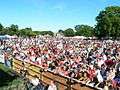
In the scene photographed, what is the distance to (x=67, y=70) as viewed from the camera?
61.0 ft

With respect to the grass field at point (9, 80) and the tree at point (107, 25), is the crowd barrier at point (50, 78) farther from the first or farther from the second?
the tree at point (107, 25)

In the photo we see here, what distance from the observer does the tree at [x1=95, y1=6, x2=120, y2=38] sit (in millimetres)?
131000

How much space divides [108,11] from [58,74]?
423ft

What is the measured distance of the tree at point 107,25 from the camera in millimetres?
131000

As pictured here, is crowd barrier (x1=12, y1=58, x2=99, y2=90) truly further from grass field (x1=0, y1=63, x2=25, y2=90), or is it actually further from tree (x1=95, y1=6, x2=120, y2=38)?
tree (x1=95, y1=6, x2=120, y2=38)

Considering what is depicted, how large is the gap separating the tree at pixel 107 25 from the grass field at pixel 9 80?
103022mm

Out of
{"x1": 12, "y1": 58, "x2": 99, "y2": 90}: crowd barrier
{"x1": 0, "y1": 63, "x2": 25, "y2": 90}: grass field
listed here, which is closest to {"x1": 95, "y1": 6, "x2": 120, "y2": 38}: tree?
{"x1": 0, "y1": 63, "x2": 25, "y2": 90}: grass field

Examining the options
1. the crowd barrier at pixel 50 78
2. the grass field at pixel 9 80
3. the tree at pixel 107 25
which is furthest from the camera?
the tree at pixel 107 25

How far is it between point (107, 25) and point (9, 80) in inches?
4355

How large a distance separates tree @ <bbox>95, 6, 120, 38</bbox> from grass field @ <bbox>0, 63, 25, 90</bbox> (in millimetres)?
103022

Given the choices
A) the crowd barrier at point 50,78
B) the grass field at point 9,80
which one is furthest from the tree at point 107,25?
the crowd barrier at point 50,78

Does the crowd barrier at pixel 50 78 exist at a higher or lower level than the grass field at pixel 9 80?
higher

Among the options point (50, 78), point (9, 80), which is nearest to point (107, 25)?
point (9, 80)

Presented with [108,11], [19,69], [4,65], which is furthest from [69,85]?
[108,11]
